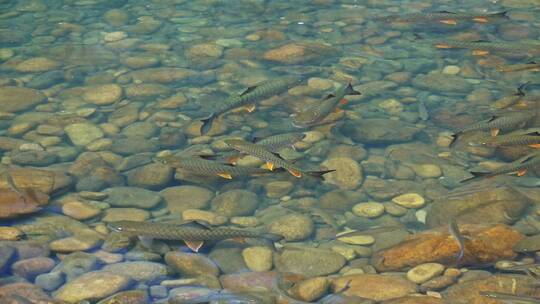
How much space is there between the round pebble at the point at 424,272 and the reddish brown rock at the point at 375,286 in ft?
0.33

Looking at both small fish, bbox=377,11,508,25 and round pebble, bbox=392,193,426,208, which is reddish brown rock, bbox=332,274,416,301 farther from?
small fish, bbox=377,11,508,25

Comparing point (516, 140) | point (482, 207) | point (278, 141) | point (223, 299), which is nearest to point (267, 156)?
point (278, 141)

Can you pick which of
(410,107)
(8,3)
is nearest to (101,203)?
(410,107)

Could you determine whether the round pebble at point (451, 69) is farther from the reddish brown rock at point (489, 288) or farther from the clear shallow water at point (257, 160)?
the reddish brown rock at point (489, 288)

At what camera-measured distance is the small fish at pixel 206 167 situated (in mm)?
6887

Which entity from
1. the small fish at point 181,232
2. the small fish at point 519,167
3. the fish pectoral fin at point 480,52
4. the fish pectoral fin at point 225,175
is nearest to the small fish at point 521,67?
the fish pectoral fin at point 480,52

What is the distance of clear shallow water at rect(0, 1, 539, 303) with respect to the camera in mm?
5676

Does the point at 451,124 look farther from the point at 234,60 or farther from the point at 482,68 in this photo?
the point at 234,60

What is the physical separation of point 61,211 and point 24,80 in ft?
12.5

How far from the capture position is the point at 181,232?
5.93m

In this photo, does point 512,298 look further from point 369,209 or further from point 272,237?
point 272,237

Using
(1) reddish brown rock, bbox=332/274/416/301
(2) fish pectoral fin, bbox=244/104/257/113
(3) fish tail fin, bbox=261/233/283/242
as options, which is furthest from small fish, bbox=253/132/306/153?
(1) reddish brown rock, bbox=332/274/416/301

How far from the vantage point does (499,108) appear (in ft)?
27.9

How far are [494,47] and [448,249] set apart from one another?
15.8 feet
